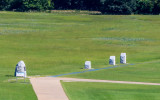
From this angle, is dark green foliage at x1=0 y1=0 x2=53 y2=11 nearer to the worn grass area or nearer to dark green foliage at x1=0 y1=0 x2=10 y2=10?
dark green foliage at x1=0 y1=0 x2=10 y2=10

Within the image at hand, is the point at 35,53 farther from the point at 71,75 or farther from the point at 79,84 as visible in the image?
the point at 79,84

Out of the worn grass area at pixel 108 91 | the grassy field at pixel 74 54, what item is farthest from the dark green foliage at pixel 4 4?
the worn grass area at pixel 108 91

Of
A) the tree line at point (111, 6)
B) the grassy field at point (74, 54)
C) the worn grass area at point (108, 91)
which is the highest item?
the worn grass area at point (108, 91)

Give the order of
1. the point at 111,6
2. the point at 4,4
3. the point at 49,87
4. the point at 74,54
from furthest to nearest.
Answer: the point at 4,4 < the point at 111,6 < the point at 74,54 < the point at 49,87

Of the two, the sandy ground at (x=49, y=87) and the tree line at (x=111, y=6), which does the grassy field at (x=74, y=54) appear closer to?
the sandy ground at (x=49, y=87)

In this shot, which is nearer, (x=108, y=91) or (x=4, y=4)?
(x=108, y=91)

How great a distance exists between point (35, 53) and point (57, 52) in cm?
307

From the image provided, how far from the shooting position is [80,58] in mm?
59031

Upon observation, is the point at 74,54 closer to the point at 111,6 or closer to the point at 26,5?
the point at 111,6

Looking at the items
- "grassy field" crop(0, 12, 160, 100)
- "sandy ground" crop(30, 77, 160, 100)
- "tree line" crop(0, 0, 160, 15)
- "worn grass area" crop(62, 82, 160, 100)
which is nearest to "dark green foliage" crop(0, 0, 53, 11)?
"tree line" crop(0, 0, 160, 15)

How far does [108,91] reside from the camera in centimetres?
3409

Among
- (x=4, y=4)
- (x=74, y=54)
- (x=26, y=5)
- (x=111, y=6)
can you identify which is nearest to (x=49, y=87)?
(x=74, y=54)

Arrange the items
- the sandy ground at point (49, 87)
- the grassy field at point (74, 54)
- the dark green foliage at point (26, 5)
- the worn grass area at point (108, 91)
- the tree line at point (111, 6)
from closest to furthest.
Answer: the sandy ground at point (49, 87), the worn grass area at point (108, 91), the grassy field at point (74, 54), the tree line at point (111, 6), the dark green foliage at point (26, 5)

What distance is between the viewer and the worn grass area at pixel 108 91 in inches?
1246
